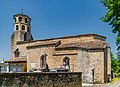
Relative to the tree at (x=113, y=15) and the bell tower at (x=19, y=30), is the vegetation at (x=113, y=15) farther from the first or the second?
the bell tower at (x=19, y=30)

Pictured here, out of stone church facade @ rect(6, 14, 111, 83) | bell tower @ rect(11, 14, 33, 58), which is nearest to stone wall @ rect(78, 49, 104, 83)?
stone church facade @ rect(6, 14, 111, 83)

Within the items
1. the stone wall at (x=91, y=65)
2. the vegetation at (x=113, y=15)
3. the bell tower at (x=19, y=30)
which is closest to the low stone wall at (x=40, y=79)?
the vegetation at (x=113, y=15)

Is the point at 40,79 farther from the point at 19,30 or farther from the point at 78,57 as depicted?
the point at 19,30

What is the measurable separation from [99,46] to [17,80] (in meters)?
21.3

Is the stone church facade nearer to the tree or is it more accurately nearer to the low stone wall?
the low stone wall

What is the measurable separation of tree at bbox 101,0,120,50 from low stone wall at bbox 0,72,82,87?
602 centimetres

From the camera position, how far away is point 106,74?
125 feet

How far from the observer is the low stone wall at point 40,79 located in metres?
16.9

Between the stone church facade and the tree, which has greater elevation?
the tree

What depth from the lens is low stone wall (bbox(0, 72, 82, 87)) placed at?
16.9 metres

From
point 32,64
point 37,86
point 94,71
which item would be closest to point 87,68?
point 94,71

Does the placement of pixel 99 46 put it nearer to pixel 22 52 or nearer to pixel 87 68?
pixel 87 68

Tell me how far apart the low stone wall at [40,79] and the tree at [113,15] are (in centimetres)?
602

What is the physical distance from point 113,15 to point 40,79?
310 inches
